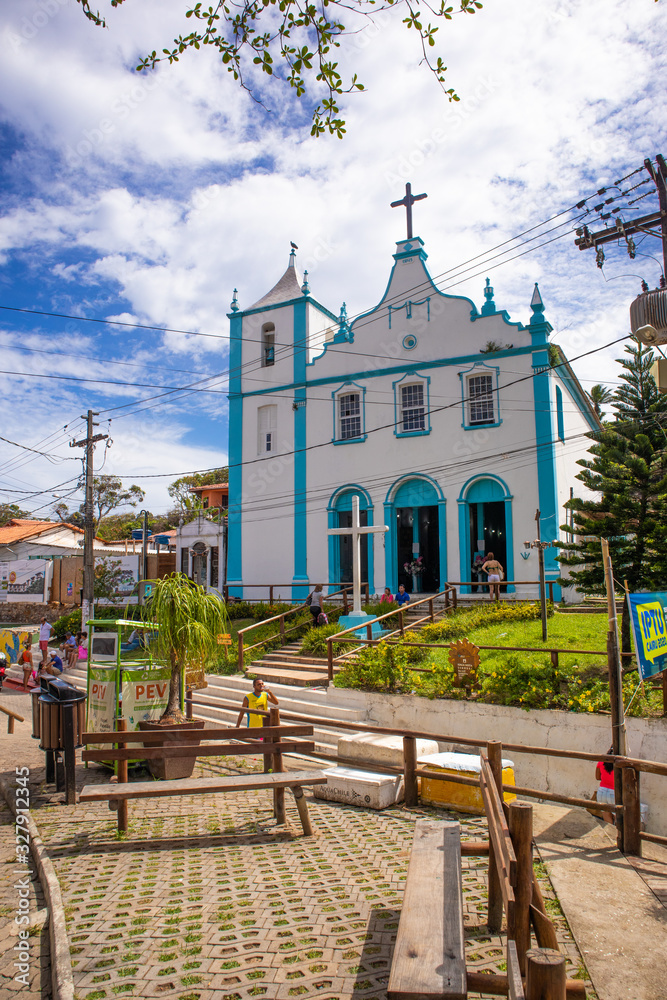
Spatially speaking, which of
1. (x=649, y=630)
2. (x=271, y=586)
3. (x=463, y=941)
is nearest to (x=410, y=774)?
(x=649, y=630)

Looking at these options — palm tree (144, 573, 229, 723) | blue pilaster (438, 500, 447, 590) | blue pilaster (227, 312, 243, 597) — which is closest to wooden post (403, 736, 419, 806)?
palm tree (144, 573, 229, 723)

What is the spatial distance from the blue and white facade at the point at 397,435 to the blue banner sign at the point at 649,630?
34.4 feet

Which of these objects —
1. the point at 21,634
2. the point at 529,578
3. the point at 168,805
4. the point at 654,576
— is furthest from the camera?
the point at 21,634

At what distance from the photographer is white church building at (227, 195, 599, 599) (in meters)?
19.5

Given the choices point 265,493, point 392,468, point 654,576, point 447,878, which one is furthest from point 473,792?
point 265,493

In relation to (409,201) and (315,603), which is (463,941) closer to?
(315,603)

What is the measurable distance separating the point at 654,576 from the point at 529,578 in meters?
5.43

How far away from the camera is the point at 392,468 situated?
2164cm

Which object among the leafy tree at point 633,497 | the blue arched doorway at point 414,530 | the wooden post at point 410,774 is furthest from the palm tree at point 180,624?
the blue arched doorway at point 414,530

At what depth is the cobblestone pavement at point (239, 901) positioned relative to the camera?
3756mm

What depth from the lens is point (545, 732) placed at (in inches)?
381

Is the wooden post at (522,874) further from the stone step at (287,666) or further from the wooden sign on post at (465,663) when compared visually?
the stone step at (287,666)

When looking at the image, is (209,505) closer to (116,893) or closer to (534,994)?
(116,893)

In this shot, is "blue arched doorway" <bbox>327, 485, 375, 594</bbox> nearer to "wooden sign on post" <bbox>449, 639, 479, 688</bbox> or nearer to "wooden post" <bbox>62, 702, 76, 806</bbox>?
"wooden sign on post" <bbox>449, 639, 479, 688</bbox>
